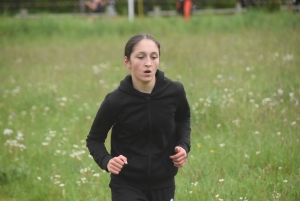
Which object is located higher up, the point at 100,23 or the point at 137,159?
the point at 137,159

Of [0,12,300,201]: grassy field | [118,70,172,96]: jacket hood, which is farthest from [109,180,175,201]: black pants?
[0,12,300,201]: grassy field

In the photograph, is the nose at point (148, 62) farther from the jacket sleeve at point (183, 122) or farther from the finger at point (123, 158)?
the finger at point (123, 158)

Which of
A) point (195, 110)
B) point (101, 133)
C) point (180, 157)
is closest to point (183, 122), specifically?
point (180, 157)

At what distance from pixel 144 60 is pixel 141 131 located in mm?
472

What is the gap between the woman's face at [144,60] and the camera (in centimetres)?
383

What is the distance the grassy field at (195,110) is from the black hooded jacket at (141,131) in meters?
1.07

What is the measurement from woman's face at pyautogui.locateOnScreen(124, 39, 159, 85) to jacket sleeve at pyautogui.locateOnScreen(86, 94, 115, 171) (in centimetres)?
28

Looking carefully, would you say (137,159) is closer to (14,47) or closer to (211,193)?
(211,193)

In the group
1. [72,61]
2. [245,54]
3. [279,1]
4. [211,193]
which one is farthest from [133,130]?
[279,1]

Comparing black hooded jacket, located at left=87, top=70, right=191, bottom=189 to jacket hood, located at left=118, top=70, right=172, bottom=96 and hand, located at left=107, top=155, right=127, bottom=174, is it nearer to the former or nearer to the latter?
jacket hood, located at left=118, top=70, right=172, bottom=96

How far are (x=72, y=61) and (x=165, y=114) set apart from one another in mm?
10253

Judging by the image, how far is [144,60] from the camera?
384cm

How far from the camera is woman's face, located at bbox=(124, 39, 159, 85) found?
3.83 meters

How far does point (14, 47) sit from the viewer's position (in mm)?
17016
